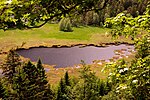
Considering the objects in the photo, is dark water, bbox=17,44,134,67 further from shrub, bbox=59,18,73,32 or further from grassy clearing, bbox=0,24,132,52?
shrub, bbox=59,18,73,32

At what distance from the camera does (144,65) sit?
8742 mm

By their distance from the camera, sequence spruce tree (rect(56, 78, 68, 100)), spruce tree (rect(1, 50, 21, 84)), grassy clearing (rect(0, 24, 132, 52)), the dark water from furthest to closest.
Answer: grassy clearing (rect(0, 24, 132, 52))
the dark water
spruce tree (rect(1, 50, 21, 84))
spruce tree (rect(56, 78, 68, 100))

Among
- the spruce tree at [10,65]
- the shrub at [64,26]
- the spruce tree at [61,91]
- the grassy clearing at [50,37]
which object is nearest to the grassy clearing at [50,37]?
the grassy clearing at [50,37]

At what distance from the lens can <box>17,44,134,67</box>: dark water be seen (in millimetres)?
93825

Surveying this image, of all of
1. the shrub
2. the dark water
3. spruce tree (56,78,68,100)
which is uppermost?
the shrub

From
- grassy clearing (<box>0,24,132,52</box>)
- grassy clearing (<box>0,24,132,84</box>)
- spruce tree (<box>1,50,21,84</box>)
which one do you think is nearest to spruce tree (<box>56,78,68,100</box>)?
spruce tree (<box>1,50,21,84</box>)

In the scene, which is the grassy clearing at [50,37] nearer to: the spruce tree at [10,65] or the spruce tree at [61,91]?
the spruce tree at [10,65]

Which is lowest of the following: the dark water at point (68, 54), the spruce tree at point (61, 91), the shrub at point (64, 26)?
the dark water at point (68, 54)

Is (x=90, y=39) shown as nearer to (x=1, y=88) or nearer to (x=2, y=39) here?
(x=2, y=39)

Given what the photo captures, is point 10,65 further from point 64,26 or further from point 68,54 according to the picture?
point 64,26

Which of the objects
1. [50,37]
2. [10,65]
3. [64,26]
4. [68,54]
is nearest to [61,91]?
[10,65]

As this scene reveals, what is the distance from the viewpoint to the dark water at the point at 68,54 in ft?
308

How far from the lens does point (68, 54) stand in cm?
10331

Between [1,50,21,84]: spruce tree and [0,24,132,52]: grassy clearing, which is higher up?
[1,50,21,84]: spruce tree
